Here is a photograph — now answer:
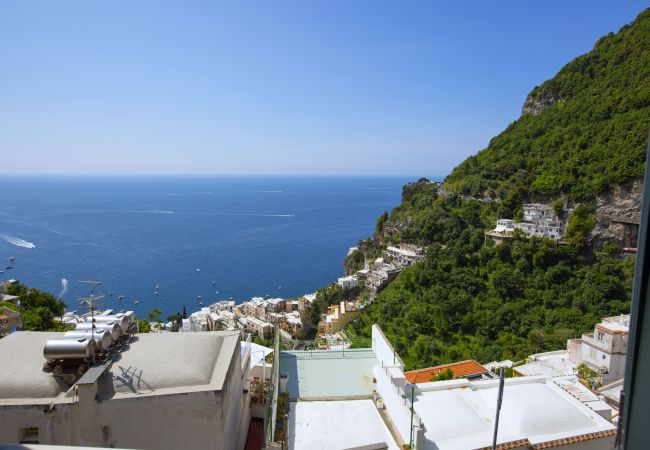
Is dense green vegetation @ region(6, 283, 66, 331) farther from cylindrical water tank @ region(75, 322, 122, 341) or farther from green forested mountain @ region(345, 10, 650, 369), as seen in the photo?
green forested mountain @ region(345, 10, 650, 369)

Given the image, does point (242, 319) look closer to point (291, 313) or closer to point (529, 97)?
point (291, 313)

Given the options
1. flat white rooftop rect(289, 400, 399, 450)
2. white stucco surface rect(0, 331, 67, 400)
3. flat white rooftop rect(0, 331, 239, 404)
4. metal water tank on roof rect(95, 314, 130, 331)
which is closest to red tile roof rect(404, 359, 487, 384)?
flat white rooftop rect(289, 400, 399, 450)

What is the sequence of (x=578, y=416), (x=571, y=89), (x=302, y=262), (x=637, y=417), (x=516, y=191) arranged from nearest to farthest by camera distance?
(x=637, y=417), (x=578, y=416), (x=516, y=191), (x=571, y=89), (x=302, y=262)

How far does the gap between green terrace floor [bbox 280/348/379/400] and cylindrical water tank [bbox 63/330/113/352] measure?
3.52m

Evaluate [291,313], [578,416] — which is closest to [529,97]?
[291,313]

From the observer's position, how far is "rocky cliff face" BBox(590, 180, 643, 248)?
29.0m

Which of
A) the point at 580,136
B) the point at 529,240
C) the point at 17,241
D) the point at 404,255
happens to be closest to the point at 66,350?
the point at 529,240

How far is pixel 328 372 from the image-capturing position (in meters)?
8.80

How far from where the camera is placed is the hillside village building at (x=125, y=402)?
5059 mm

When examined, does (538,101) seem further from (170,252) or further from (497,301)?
(170,252)

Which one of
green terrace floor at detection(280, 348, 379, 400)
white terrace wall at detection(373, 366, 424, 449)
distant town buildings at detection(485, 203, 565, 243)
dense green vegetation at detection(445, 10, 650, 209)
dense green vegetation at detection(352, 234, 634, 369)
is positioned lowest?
dense green vegetation at detection(352, 234, 634, 369)

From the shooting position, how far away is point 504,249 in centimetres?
3088

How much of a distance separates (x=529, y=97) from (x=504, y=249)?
2899 centimetres

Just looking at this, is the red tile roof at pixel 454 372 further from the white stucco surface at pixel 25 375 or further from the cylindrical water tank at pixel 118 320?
the white stucco surface at pixel 25 375
